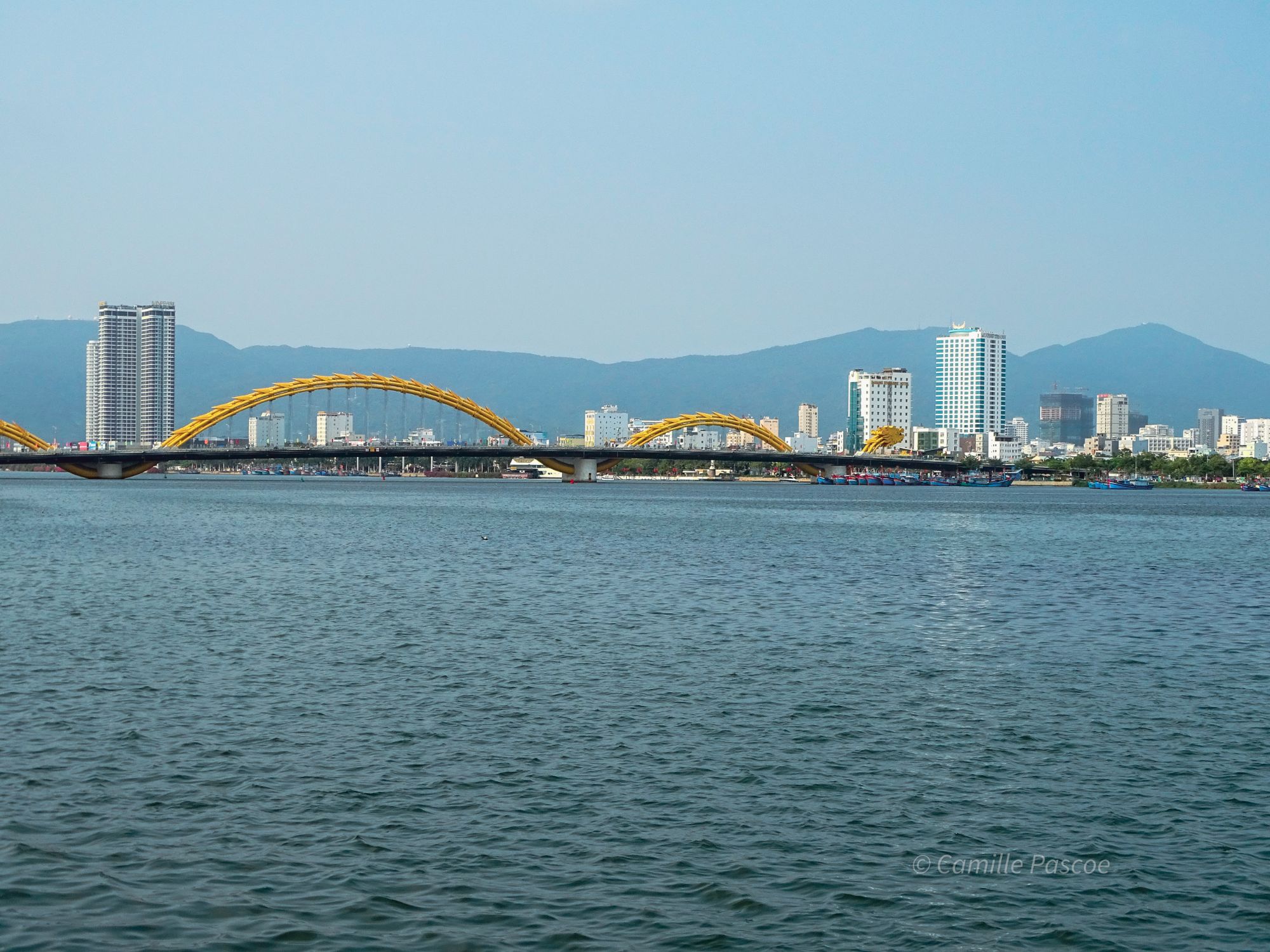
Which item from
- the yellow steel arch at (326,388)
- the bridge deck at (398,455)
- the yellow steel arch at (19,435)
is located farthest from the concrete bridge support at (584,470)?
the yellow steel arch at (19,435)

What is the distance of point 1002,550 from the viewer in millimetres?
59281

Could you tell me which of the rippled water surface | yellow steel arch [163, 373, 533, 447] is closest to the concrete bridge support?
yellow steel arch [163, 373, 533, 447]

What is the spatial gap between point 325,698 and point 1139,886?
12254 millimetres

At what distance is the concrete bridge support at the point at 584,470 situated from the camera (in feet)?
608

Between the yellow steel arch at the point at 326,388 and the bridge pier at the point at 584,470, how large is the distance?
24.1ft

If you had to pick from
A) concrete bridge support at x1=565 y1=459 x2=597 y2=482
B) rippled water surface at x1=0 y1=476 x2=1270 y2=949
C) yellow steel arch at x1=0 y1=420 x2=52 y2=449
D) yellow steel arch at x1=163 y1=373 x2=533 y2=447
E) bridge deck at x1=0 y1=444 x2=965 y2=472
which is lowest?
rippled water surface at x1=0 y1=476 x2=1270 y2=949

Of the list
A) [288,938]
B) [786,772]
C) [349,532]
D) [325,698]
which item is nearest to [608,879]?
[288,938]

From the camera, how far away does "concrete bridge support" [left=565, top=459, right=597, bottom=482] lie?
18538 centimetres

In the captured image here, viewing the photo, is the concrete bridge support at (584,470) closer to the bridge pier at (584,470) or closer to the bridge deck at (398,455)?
the bridge pier at (584,470)

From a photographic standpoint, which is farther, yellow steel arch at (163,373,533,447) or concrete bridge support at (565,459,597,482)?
concrete bridge support at (565,459,597,482)

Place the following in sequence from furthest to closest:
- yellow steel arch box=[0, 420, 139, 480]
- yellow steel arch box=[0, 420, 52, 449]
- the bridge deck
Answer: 1. yellow steel arch box=[0, 420, 52, 449]
2. yellow steel arch box=[0, 420, 139, 480]
3. the bridge deck

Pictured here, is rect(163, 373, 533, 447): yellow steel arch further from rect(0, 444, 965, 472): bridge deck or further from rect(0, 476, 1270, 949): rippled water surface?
rect(0, 476, 1270, 949): rippled water surface

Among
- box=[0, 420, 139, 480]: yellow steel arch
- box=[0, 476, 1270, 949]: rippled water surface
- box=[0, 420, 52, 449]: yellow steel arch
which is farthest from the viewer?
box=[0, 420, 52, 449]: yellow steel arch

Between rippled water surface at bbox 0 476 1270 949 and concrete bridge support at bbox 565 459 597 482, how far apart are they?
146045 millimetres
